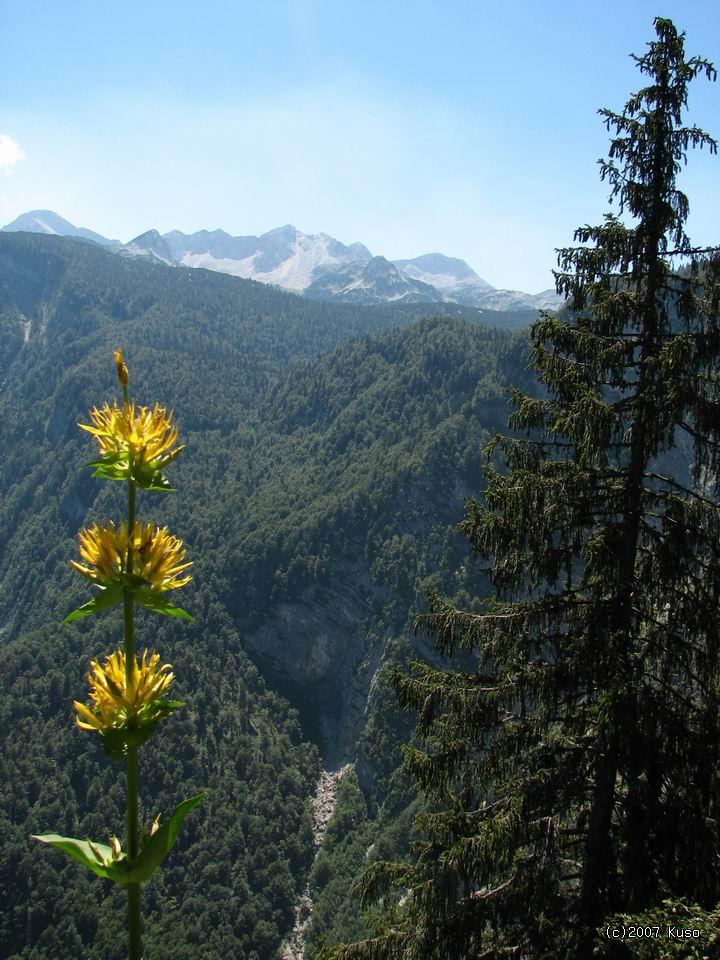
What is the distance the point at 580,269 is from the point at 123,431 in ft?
26.9

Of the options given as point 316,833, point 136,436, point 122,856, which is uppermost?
point 136,436

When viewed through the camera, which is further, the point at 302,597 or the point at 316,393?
the point at 316,393

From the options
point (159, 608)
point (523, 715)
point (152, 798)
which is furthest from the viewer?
point (152, 798)

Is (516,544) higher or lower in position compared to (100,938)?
higher

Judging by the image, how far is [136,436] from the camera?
94.3 inches

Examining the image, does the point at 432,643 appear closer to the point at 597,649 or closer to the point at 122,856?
the point at 597,649

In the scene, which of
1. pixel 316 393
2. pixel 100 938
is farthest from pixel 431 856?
pixel 316 393

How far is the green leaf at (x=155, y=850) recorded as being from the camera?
209cm

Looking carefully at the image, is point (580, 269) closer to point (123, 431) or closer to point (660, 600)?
point (660, 600)

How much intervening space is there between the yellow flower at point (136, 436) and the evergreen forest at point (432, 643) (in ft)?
19.5

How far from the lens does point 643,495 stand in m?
8.20

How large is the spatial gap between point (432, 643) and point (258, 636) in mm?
44596

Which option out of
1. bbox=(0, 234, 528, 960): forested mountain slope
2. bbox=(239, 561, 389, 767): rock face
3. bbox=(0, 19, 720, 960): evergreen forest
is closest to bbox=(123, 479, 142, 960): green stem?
bbox=(0, 19, 720, 960): evergreen forest

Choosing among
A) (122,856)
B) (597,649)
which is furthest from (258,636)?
(122,856)
